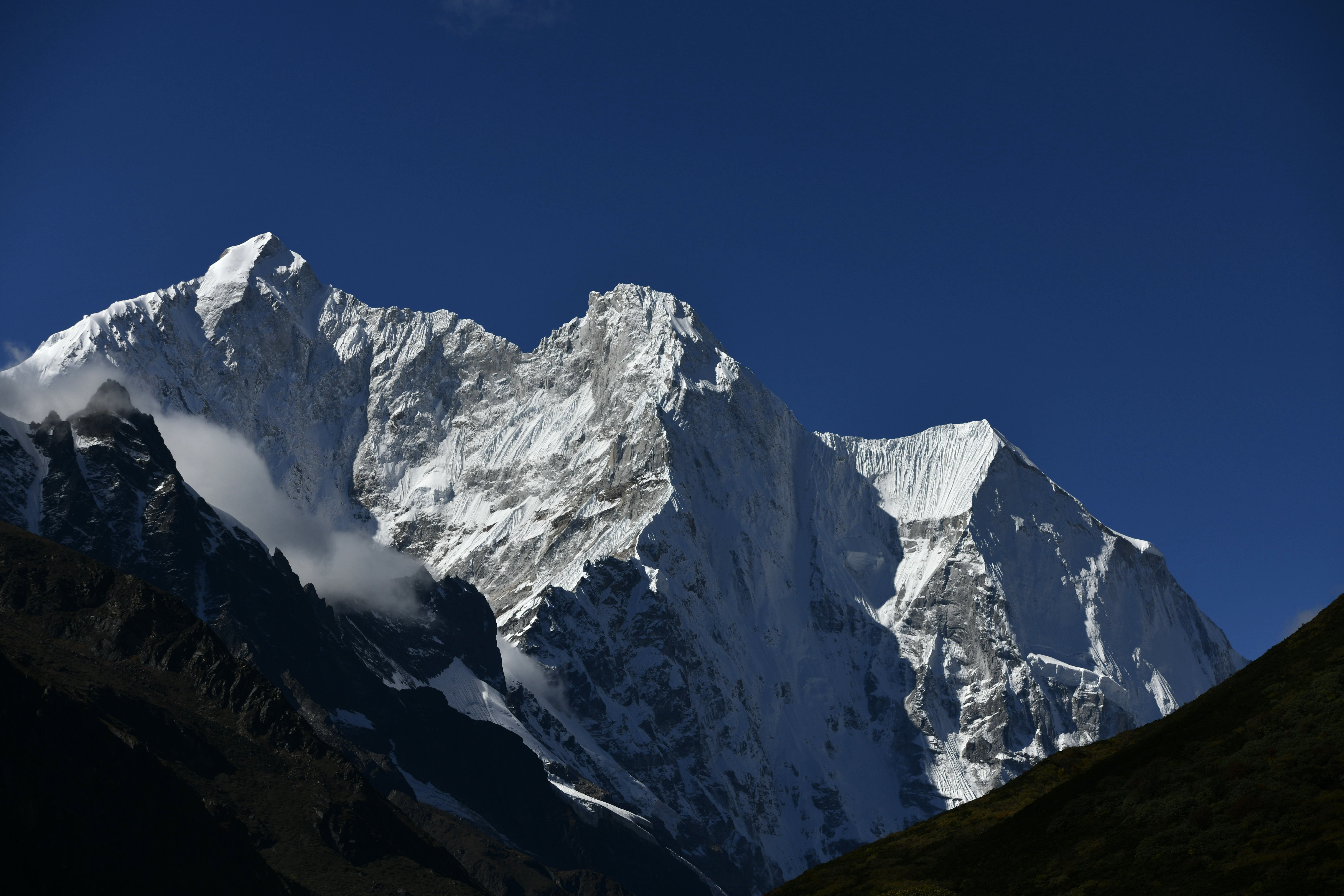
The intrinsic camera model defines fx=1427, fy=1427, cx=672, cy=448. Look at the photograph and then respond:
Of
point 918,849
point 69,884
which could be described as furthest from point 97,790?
point 918,849

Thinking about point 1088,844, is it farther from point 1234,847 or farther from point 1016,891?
point 1234,847

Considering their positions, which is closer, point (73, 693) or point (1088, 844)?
point (1088, 844)

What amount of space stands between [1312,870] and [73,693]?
172205mm

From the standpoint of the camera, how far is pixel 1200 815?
75.9 meters

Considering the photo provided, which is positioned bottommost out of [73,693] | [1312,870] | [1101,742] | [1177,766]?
[1312,870]

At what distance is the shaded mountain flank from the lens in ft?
228

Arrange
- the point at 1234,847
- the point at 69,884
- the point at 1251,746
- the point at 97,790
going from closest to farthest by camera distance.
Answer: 1. the point at 1234,847
2. the point at 1251,746
3. the point at 69,884
4. the point at 97,790

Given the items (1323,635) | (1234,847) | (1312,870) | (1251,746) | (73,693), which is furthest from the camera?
(73,693)

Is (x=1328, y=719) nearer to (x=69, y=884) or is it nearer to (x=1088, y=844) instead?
(x=1088, y=844)

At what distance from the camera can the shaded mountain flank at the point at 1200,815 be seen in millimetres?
69500

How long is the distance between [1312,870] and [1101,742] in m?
45.3

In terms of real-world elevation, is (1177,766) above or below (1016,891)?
above

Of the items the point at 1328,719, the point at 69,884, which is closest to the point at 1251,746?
the point at 1328,719

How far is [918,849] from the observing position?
9975 centimetres
